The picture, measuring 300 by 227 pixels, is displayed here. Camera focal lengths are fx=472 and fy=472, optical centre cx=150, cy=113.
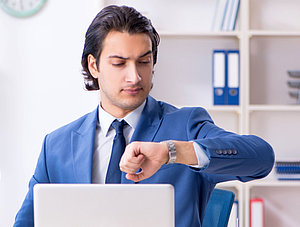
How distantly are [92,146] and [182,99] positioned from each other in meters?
1.75

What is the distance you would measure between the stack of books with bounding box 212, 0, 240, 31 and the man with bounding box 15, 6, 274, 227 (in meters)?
1.46

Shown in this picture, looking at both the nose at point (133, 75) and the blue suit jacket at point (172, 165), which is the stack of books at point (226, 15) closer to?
the blue suit jacket at point (172, 165)

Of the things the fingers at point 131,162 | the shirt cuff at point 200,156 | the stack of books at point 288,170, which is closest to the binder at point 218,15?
the stack of books at point 288,170

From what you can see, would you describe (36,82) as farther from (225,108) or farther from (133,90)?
(133,90)

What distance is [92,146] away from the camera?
5.37 ft

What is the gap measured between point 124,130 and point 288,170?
1.78 metres

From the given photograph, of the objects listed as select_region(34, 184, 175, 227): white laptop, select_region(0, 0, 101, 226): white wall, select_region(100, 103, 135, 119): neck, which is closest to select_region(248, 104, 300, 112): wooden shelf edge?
select_region(0, 0, 101, 226): white wall

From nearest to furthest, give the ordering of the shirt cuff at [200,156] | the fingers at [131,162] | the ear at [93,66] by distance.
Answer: the fingers at [131,162], the shirt cuff at [200,156], the ear at [93,66]

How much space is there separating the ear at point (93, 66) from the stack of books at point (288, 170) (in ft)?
5.65

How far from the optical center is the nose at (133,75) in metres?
1.56

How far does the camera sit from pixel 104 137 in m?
1.69

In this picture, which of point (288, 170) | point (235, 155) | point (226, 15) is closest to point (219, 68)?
point (226, 15)

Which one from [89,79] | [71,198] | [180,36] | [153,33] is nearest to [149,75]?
[153,33]

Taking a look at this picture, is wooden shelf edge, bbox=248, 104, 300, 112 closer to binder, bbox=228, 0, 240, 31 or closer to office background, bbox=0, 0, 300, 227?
office background, bbox=0, 0, 300, 227
